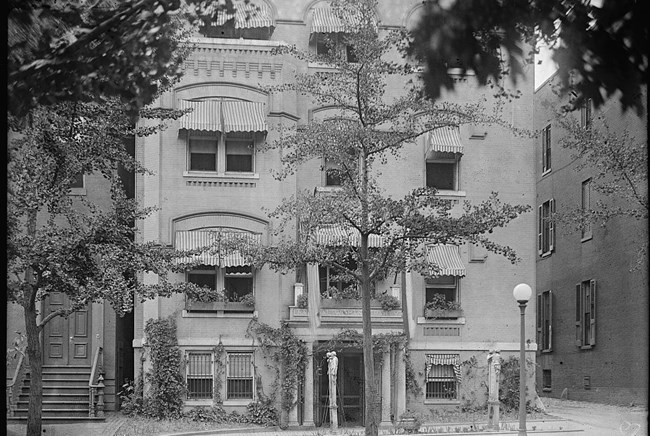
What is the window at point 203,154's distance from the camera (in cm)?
1908

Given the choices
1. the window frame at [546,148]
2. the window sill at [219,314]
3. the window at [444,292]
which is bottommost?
the window sill at [219,314]

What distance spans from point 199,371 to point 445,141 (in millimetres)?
6265

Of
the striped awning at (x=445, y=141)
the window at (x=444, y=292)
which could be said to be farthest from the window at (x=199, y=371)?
the striped awning at (x=445, y=141)

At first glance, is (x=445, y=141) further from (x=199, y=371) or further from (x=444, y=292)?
(x=199, y=371)

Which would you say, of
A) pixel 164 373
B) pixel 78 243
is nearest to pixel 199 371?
pixel 164 373

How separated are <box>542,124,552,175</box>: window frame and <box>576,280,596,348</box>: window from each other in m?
0.72

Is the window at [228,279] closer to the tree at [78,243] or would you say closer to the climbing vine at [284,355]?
the climbing vine at [284,355]

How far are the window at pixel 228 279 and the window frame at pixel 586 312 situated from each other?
44.6 ft

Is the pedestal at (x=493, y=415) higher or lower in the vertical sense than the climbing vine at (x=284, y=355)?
lower

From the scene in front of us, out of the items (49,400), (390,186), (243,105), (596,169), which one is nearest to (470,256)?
(390,186)

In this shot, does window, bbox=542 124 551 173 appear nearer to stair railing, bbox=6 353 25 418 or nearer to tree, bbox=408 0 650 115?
tree, bbox=408 0 650 115

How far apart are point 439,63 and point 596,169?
1.16 m

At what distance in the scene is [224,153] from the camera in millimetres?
18938

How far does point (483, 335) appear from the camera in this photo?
20.2m
